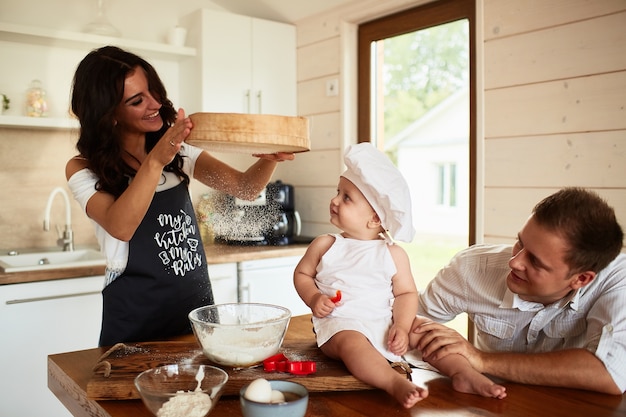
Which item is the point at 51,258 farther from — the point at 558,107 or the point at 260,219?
the point at 558,107

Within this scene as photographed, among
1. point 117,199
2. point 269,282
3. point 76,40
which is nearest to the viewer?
point 117,199

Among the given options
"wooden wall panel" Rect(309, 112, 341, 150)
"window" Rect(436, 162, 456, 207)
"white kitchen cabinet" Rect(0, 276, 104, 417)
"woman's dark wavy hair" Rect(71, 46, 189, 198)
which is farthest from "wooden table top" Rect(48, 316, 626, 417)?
"wooden wall panel" Rect(309, 112, 341, 150)

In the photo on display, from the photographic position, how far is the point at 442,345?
4.06ft

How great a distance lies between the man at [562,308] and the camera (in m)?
1.16

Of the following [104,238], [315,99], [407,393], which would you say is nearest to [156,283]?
[104,238]

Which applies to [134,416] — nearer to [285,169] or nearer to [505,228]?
[505,228]

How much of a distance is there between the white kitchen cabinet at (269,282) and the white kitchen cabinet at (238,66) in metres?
0.90

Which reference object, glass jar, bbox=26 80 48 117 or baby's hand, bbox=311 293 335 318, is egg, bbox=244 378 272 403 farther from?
glass jar, bbox=26 80 48 117

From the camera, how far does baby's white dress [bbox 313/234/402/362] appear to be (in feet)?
3.96

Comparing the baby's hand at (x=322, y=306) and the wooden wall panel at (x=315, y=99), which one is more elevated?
the wooden wall panel at (x=315, y=99)

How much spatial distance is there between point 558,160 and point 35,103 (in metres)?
2.39

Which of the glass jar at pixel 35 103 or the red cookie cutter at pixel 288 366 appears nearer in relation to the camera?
the red cookie cutter at pixel 288 366

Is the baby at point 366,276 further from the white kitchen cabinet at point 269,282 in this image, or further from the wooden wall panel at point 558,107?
the white kitchen cabinet at point 269,282

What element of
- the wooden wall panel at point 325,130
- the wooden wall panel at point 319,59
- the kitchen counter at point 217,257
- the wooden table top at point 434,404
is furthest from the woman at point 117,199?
the wooden wall panel at point 319,59
